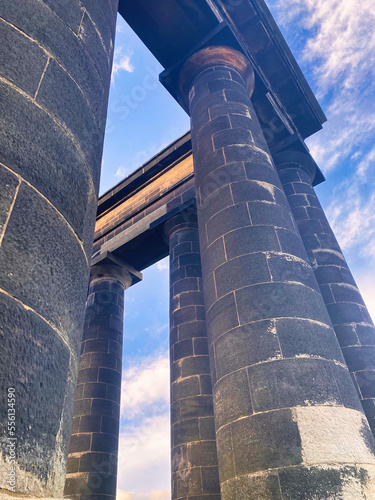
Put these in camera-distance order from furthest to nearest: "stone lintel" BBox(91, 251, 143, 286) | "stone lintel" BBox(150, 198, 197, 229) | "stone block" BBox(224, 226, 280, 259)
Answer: "stone lintel" BBox(91, 251, 143, 286) < "stone lintel" BBox(150, 198, 197, 229) < "stone block" BBox(224, 226, 280, 259)

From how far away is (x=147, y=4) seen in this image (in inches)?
299

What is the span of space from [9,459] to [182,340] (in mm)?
7009

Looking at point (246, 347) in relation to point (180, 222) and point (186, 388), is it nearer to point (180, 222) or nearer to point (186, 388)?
point (186, 388)

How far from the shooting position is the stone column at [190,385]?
6465 mm

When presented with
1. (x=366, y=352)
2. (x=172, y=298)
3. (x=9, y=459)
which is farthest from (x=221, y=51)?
(x=9, y=459)

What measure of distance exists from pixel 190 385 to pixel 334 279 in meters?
3.29

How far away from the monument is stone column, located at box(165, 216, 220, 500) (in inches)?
1.0

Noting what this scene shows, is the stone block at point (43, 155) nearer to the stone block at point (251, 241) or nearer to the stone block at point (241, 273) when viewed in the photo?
the stone block at point (241, 273)

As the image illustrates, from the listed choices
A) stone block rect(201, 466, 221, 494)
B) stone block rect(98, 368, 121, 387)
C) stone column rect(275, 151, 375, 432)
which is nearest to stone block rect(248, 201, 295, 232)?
stone column rect(275, 151, 375, 432)

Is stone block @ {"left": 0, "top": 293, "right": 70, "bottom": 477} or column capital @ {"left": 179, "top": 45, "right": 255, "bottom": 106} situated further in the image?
column capital @ {"left": 179, "top": 45, "right": 255, "bottom": 106}

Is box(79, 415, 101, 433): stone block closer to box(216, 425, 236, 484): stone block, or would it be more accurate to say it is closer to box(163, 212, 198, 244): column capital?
box(163, 212, 198, 244): column capital

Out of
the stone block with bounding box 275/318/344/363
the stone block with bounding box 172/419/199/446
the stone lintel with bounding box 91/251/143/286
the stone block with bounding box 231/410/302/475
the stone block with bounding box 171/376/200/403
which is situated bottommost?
the stone block with bounding box 231/410/302/475

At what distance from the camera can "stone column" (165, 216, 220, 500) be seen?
6.46 metres

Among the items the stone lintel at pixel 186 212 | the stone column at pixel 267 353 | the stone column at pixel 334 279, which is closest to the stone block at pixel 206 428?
the stone column at pixel 334 279
